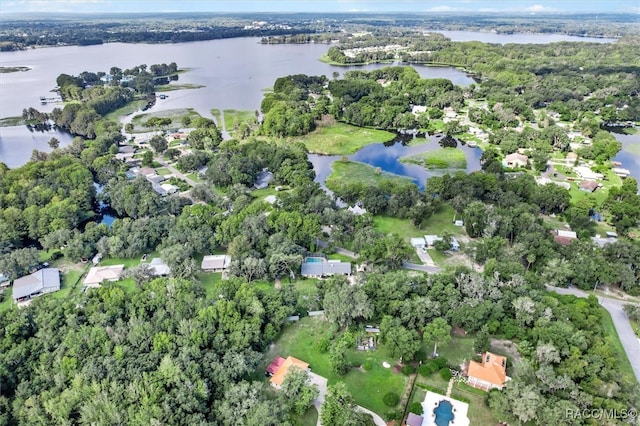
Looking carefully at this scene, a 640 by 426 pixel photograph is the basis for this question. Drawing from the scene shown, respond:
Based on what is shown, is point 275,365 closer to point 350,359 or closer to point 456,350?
point 350,359

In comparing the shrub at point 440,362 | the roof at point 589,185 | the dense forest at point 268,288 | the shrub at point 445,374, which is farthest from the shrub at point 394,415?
the roof at point 589,185

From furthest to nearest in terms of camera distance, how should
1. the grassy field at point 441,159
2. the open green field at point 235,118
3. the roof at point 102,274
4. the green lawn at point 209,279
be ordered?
1. the open green field at point 235,118
2. the grassy field at point 441,159
3. the green lawn at point 209,279
4. the roof at point 102,274

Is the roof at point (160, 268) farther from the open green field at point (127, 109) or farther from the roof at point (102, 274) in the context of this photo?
the open green field at point (127, 109)

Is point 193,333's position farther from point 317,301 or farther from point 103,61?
point 103,61

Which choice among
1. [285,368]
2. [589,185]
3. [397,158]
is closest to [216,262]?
[285,368]

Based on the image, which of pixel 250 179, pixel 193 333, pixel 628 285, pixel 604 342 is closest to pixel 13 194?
pixel 250 179

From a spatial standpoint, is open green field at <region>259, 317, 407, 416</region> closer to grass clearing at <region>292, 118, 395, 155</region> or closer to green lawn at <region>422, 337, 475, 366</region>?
green lawn at <region>422, 337, 475, 366</region>
